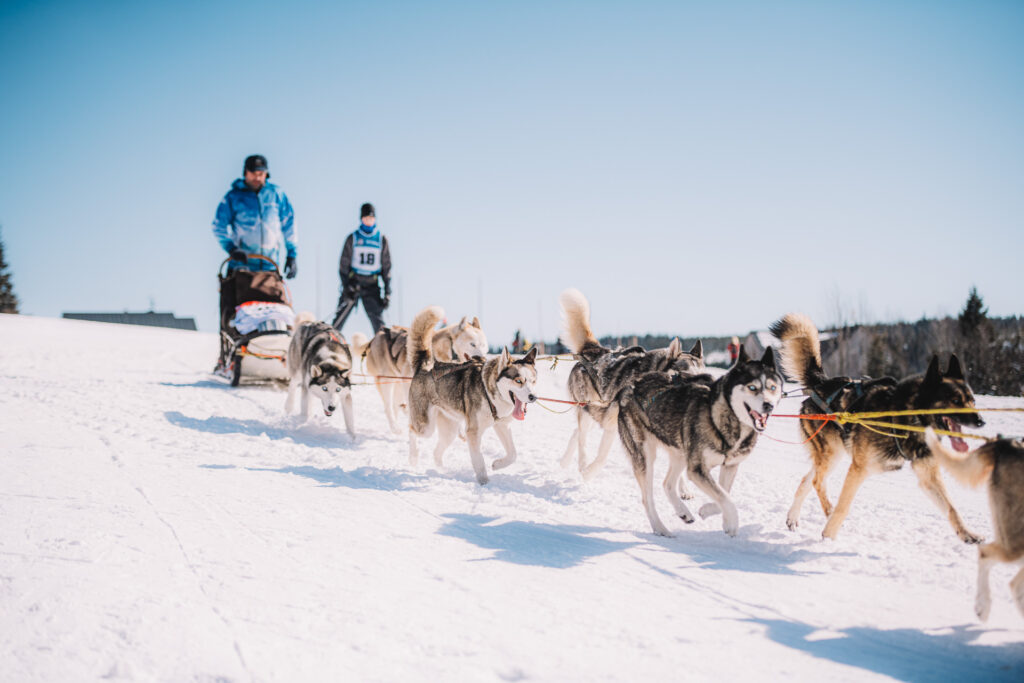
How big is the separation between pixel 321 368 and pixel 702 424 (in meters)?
4.05

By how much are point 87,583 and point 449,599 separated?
1.39 m

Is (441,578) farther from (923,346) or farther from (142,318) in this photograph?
(142,318)

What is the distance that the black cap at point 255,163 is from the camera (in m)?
8.12

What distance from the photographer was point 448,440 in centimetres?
552

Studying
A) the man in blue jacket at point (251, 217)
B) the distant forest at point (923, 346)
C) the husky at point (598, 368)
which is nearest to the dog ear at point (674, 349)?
the husky at point (598, 368)

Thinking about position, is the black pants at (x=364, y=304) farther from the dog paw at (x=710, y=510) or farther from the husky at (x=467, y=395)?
the dog paw at (x=710, y=510)

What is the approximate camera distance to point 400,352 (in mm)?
7180

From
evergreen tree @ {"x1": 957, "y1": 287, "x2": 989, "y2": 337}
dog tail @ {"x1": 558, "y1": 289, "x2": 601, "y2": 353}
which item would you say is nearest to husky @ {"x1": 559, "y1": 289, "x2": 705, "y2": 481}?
dog tail @ {"x1": 558, "y1": 289, "x2": 601, "y2": 353}

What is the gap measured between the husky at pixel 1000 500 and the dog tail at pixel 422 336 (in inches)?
161

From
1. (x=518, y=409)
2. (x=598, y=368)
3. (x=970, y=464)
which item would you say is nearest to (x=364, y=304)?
(x=598, y=368)

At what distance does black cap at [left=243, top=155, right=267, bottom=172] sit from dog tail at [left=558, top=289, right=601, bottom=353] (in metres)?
4.74

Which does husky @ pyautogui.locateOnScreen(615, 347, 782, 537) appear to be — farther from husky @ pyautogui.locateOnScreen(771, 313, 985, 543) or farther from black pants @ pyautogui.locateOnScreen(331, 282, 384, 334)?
black pants @ pyautogui.locateOnScreen(331, 282, 384, 334)

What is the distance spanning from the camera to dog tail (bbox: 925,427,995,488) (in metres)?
2.57

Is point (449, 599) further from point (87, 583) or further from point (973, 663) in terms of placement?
point (973, 663)
